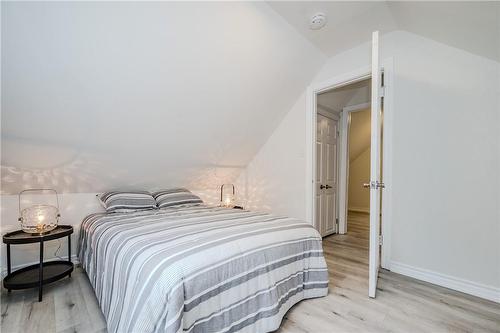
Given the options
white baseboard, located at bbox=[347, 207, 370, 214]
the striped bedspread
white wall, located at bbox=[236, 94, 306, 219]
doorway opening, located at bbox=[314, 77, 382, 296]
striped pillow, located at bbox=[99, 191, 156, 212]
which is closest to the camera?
the striped bedspread

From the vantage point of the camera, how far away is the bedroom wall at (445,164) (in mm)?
1908

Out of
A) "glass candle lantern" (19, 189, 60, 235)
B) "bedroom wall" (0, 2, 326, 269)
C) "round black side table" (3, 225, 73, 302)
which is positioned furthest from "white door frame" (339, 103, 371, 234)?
"glass candle lantern" (19, 189, 60, 235)

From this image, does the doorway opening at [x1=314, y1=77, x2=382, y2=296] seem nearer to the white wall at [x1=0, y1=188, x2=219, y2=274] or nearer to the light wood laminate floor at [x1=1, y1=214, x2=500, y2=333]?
the light wood laminate floor at [x1=1, y1=214, x2=500, y2=333]

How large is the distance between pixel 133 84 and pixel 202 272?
168 cm

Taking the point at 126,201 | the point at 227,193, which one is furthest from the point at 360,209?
the point at 126,201

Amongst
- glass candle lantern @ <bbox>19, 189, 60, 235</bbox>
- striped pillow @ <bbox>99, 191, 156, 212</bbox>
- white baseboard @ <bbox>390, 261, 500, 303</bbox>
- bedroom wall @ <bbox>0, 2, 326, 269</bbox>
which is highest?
bedroom wall @ <bbox>0, 2, 326, 269</bbox>

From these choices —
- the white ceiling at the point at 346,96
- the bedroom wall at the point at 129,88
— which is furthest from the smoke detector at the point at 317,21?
the white ceiling at the point at 346,96

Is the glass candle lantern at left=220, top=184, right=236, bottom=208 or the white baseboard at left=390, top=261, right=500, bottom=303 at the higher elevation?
the glass candle lantern at left=220, top=184, right=236, bottom=208

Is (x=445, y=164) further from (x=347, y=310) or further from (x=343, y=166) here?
(x=343, y=166)

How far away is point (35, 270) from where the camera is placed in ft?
6.99

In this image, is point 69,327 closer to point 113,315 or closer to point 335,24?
point 113,315

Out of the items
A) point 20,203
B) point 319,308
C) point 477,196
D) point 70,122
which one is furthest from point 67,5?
point 477,196

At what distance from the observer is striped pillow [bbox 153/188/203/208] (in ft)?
9.33

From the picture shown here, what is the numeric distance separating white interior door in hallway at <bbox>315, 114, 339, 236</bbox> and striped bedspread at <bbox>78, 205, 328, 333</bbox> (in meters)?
1.56
